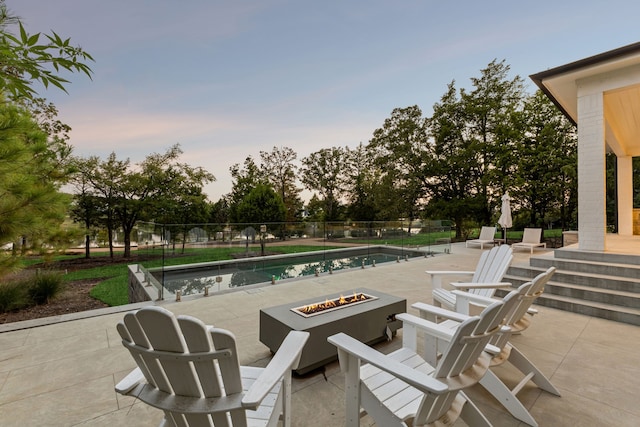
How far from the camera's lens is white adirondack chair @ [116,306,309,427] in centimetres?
112

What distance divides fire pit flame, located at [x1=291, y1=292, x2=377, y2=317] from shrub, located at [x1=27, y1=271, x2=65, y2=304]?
219 inches

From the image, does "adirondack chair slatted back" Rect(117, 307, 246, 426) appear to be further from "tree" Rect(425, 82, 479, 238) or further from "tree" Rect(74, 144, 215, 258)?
"tree" Rect(425, 82, 479, 238)

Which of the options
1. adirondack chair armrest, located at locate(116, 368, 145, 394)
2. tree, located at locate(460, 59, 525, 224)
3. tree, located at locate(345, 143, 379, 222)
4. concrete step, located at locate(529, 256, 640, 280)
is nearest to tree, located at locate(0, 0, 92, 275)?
adirondack chair armrest, located at locate(116, 368, 145, 394)

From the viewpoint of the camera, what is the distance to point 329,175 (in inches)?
1032

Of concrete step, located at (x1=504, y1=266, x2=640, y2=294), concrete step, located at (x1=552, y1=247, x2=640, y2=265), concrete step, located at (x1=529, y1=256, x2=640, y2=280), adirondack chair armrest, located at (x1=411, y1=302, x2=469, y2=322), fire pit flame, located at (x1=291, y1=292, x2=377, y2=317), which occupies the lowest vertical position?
concrete step, located at (x1=504, y1=266, x2=640, y2=294)

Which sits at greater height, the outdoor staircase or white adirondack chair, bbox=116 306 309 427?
white adirondack chair, bbox=116 306 309 427

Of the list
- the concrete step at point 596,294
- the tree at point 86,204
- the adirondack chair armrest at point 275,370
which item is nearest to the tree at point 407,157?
the concrete step at point 596,294

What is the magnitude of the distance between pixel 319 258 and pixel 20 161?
655cm

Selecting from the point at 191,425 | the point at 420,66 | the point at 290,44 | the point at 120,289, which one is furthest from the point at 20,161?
the point at 420,66

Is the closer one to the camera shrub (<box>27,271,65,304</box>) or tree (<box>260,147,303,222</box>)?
shrub (<box>27,271,65,304</box>)

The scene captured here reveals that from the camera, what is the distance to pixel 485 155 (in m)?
16.2

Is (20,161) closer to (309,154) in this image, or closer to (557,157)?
(557,157)

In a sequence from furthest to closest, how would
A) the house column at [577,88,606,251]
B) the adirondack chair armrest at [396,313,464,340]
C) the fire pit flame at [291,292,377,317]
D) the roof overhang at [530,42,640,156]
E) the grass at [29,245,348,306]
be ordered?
the grass at [29,245,348,306] → the house column at [577,88,606,251] → the roof overhang at [530,42,640,156] → the fire pit flame at [291,292,377,317] → the adirondack chair armrest at [396,313,464,340]

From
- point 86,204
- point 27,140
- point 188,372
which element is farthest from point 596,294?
point 86,204
